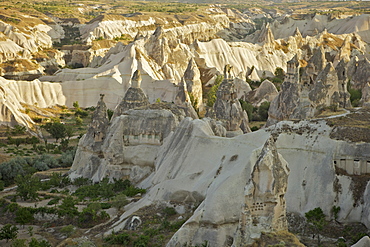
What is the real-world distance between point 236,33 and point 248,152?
149m

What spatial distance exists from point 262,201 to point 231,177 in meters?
5.19

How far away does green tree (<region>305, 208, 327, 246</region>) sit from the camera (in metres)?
24.4

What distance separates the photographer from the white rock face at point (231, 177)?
2355 cm

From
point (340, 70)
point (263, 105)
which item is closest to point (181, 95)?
point (263, 105)

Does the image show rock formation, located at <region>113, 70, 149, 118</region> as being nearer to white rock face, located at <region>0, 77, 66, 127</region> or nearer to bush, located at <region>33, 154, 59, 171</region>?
bush, located at <region>33, 154, 59, 171</region>

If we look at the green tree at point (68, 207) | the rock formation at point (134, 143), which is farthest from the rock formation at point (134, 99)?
the green tree at point (68, 207)

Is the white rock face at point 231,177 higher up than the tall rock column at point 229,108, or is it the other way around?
the white rock face at point 231,177

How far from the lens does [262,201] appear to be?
19.5 metres

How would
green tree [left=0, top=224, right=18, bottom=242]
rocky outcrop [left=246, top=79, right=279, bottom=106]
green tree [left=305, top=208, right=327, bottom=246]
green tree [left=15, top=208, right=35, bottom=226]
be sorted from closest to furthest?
green tree [left=305, top=208, right=327, bottom=246]
green tree [left=0, top=224, right=18, bottom=242]
green tree [left=15, top=208, right=35, bottom=226]
rocky outcrop [left=246, top=79, right=279, bottom=106]

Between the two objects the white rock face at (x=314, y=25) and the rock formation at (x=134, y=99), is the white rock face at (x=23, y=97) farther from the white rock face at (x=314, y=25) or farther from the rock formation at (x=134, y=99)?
the white rock face at (x=314, y=25)

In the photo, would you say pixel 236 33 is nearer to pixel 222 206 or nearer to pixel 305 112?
pixel 305 112

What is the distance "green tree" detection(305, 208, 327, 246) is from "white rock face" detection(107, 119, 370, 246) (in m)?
0.55

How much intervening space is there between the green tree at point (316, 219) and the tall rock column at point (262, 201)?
5359 millimetres

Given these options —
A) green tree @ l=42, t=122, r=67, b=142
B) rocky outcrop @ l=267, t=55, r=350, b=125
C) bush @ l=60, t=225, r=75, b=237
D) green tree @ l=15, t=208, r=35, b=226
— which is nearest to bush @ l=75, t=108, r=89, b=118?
green tree @ l=42, t=122, r=67, b=142
